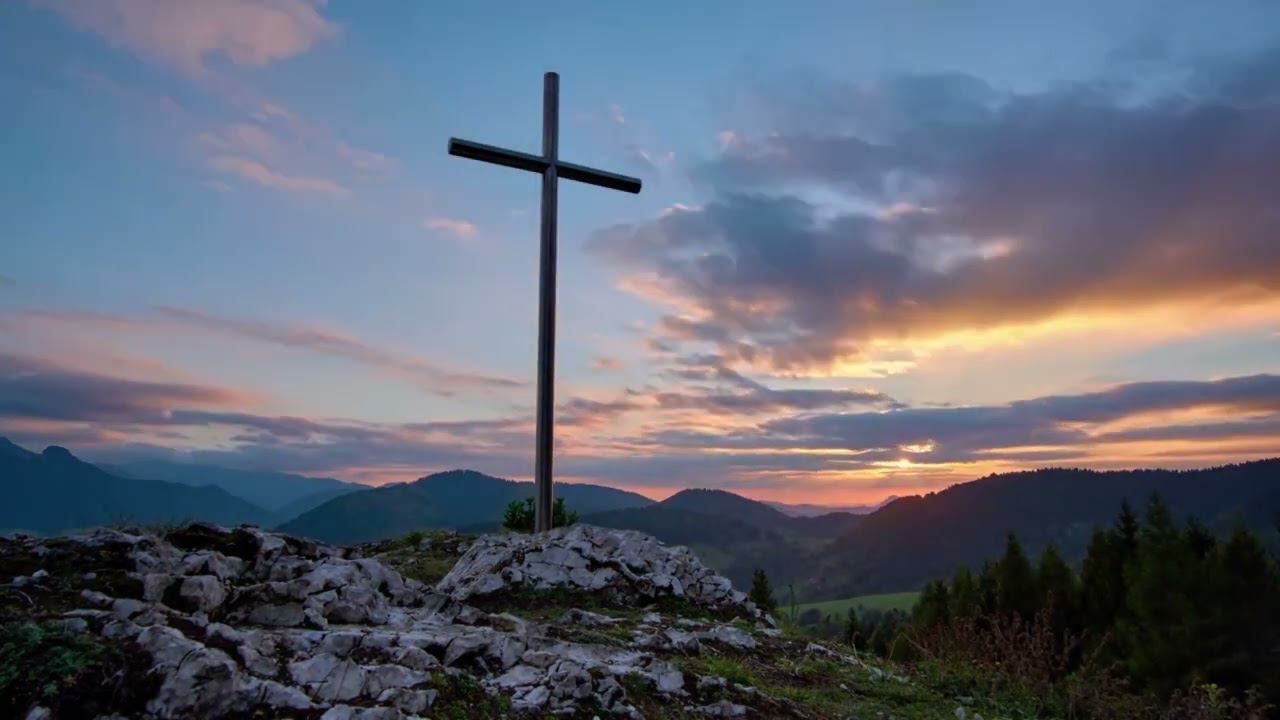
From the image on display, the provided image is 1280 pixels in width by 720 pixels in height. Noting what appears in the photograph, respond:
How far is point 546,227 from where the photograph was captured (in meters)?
19.4

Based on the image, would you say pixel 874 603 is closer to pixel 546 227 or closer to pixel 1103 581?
pixel 1103 581

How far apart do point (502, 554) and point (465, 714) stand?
9612mm

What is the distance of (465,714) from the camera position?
21.0 feet

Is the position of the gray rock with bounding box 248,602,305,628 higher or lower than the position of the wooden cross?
lower

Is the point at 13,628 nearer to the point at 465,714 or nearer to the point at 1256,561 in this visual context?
the point at 465,714

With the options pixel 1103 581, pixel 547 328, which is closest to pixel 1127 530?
pixel 1103 581

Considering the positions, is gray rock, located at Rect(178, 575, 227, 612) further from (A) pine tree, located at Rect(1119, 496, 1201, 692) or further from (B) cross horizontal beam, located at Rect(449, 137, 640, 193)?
(A) pine tree, located at Rect(1119, 496, 1201, 692)

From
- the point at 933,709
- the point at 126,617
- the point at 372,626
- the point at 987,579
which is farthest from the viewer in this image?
the point at 987,579

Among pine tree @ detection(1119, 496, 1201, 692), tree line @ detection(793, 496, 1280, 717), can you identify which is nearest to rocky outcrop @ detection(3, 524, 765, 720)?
tree line @ detection(793, 496, 1280, 717)

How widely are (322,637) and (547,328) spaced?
11.7 metres

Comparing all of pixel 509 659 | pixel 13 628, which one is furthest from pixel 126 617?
pixel 509 659

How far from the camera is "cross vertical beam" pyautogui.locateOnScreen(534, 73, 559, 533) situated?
18.3 meters

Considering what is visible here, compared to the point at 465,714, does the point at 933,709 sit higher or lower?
lower

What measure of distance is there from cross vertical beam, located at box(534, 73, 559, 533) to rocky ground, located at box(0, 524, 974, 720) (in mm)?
3914
